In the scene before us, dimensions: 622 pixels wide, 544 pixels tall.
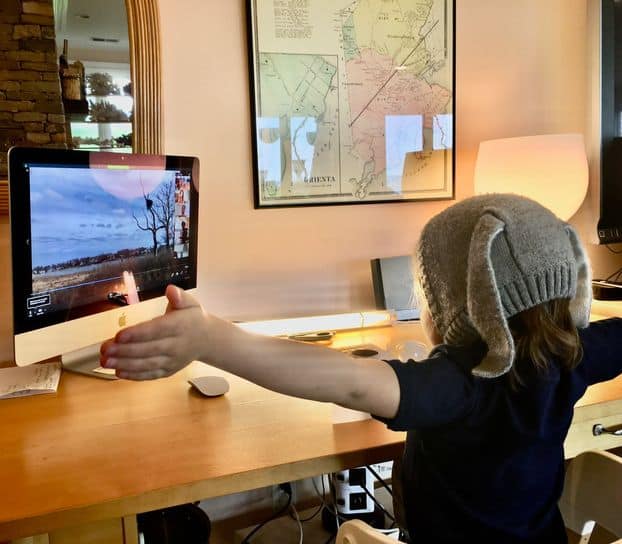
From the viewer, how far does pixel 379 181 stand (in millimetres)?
1767

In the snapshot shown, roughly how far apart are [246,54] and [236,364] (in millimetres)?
1113

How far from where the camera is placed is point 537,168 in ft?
5.44

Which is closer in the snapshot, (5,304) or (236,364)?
(236,364)

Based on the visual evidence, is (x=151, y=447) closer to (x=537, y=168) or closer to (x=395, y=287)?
(x=395, y=287)

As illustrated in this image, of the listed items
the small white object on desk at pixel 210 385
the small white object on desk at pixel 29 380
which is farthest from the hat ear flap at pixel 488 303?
the small white object on desk at pixel 29 380

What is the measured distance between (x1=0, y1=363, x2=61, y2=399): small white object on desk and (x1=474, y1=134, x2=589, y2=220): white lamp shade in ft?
3.88

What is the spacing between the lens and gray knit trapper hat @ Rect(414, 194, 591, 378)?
2.47ft

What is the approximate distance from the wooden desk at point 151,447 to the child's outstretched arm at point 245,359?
0.23 metres

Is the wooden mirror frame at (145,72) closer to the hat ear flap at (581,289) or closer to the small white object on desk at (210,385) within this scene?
the small white object on desk at (210,385)

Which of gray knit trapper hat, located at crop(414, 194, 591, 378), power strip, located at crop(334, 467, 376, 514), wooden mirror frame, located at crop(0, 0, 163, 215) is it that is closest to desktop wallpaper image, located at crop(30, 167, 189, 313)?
wooden mirror frame, located at crop(0, 0, 163, 215)

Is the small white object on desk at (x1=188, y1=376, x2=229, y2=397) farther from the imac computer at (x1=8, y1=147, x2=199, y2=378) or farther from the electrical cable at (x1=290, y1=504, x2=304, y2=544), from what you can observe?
the electrical cable at (x1=290, y1=504, x2=304, y2=544)

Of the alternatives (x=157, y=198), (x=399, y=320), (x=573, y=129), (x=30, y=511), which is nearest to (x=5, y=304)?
(x=157, y=198)

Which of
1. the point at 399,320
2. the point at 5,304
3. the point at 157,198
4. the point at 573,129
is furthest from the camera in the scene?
the point at 573,129

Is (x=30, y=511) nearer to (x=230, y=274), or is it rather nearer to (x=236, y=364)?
(x=236, y=364)
